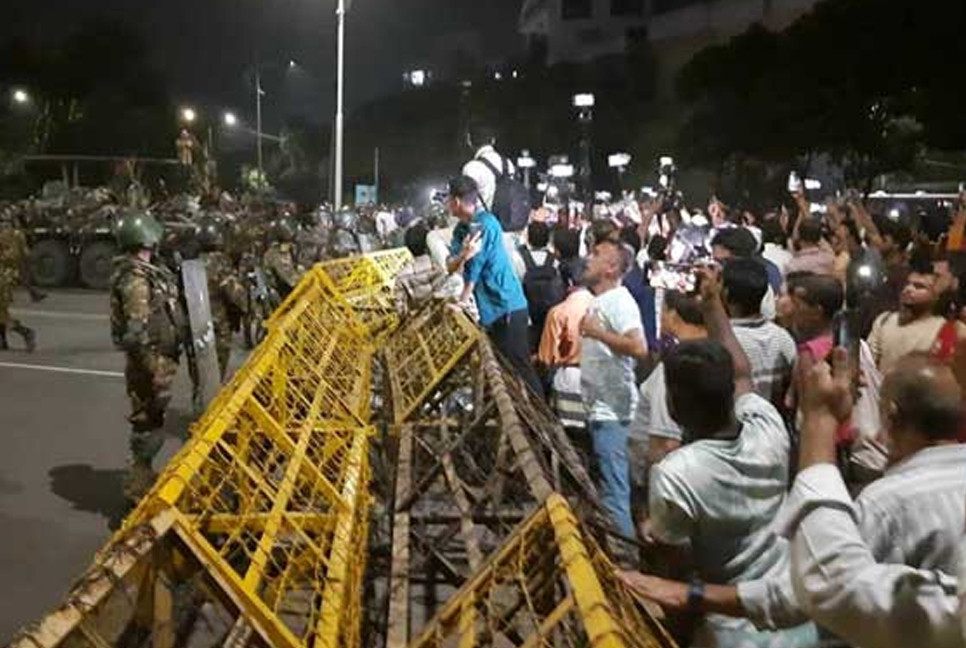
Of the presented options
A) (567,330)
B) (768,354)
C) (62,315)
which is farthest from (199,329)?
(62,315)

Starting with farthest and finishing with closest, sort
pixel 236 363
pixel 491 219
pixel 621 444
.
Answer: pixel 236 363, pixel 491 219, pixel 621 444

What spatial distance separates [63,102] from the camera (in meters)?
44.4

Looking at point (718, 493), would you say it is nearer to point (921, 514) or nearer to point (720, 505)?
point (720, 505)

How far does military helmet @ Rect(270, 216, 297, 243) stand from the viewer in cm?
1471

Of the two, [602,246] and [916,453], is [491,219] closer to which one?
[602,246]

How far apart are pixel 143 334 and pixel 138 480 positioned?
36.1 inches

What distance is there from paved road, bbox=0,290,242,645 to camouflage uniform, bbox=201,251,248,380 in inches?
27.1

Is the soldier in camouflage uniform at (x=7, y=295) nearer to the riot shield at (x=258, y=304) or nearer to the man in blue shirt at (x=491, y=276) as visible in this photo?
the riot shield at (x=258, y=304)

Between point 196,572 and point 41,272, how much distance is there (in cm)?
2092

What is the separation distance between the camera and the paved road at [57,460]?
5.91m

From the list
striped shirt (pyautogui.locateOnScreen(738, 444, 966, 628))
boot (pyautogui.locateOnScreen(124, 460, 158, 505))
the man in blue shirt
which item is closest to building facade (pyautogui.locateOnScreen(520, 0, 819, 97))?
the man in blue shirt

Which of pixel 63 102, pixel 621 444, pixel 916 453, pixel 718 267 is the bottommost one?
pixel 621 444

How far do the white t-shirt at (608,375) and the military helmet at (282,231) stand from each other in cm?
927

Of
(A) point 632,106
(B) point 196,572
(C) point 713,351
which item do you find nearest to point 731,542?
(C) point 713,351
